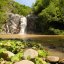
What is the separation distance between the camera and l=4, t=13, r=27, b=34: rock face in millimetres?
53075

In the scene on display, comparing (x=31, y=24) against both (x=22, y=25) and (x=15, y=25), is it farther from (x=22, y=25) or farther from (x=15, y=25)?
(x=15, y=25)

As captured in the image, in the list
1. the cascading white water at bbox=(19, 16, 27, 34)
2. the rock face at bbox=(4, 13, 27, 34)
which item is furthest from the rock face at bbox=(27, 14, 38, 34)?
the rock face at bbox=(4, 13, 27, 34)

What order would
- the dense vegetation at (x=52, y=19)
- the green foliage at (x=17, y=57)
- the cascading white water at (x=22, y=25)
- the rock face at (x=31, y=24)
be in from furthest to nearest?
the rock face at (x=31, y=24) < the cascading white water at (x=22, y=25) < the dense vegetation at (x=52, y=19) < the green foliage at (x=17, y=57)

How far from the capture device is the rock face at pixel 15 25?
53.1 meters

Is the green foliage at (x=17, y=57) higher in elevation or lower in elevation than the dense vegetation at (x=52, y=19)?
lower

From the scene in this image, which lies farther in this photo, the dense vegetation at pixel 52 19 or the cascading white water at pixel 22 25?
the cascading white water at pixel 22 25

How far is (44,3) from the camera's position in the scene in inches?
2172

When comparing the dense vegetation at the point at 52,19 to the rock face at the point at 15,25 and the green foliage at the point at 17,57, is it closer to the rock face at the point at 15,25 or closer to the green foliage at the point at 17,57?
the rock face at the point at 15,25

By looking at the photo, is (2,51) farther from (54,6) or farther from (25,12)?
(25,12)

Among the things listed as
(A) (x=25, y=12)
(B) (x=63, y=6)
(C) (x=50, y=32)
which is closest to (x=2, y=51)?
(C) (x=50, y=32)

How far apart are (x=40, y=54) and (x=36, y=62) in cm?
235

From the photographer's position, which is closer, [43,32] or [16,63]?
[16,63]

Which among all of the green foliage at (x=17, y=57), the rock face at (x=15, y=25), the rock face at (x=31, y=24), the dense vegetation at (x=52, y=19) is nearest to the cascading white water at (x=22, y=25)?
the rock face at (x=15, y=25)

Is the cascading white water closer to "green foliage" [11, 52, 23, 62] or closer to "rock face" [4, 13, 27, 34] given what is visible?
"rock face" [4, 13, 27, 34]
